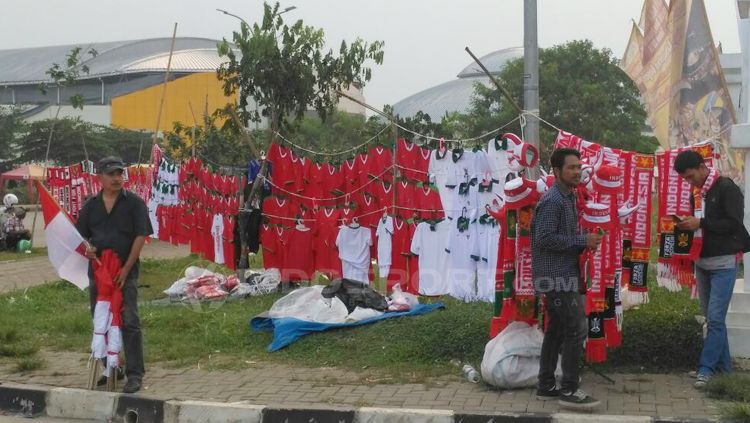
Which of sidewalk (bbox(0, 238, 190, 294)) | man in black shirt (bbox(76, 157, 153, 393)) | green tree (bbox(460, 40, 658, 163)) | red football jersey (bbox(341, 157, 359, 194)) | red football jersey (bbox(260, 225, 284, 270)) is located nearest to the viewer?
man in black shirt (bbox(76, 157, 153, 393))

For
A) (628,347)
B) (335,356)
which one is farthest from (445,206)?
(628,347)

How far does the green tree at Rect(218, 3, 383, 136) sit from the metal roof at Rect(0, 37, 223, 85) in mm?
63861

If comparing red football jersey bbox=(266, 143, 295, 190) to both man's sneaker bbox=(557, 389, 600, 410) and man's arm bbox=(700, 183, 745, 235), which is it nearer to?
man's sneaker bbox=(557, 389, 600, 410)

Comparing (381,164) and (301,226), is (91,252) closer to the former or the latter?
(381,164)

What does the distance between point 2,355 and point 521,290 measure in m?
4.80

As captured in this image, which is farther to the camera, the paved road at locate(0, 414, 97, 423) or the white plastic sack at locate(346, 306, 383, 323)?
the white plastic sack at locate(346, 306, 383, 323)

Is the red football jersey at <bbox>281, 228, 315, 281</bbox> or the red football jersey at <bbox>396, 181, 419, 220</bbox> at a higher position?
the red football jersey at <bbox>396, 181, 419, 220</bbox>

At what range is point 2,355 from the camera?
7863 mm

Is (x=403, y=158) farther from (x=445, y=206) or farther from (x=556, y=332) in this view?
(x=556, y=332)

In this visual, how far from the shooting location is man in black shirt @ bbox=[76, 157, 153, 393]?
6.44 meters

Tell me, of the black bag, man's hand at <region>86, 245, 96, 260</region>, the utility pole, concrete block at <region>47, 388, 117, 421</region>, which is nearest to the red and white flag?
man's hand at <region>86, 245, 96, 260</region>

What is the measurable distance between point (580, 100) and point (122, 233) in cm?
3102

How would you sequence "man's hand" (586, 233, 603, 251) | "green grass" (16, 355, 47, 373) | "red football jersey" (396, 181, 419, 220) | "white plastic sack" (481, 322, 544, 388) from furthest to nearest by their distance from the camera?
"red football jersey" (396, 181, 419, 220) → "green grass" (16, 355, 47, 373) → "white plastic sack" (481, 322, 544, 388) → "man's hand" (586, 233, 603, 251)

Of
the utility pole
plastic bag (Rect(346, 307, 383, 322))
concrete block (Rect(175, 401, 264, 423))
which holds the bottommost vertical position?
concrete block (Rect(175, 401, 264, 423))
